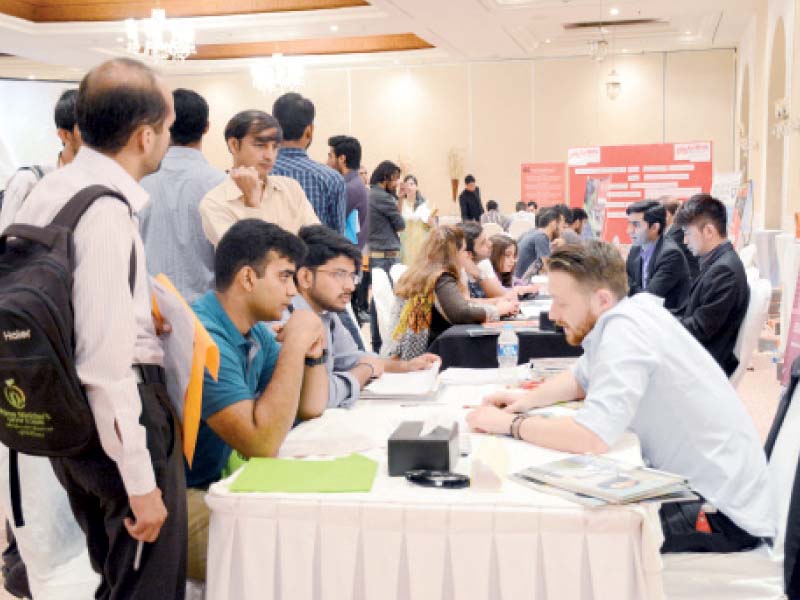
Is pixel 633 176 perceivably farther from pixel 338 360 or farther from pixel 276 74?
pixel 338 360

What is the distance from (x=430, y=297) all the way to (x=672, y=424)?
277cm

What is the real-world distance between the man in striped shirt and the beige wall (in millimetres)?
11982

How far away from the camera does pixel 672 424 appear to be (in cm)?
213

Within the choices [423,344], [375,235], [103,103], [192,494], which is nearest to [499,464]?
[192,494]

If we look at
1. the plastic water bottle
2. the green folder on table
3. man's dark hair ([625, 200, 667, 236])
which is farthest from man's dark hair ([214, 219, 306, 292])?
man's dark hair ([625, 200, 667, 236])

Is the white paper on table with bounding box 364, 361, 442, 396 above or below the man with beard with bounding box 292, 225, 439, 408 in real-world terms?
below

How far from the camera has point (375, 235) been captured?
308 inches

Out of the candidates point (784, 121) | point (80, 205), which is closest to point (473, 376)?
point (80, 205)

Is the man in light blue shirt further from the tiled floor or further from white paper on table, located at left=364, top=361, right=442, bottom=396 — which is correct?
the tiled floor

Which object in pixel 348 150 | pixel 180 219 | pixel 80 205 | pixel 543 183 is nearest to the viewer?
pixel 80 205

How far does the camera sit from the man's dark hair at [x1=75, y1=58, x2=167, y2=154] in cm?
175

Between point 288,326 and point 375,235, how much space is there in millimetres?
5586

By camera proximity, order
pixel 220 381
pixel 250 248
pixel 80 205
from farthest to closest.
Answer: pixel 250 248
pixel 220 381
pixel 80 205

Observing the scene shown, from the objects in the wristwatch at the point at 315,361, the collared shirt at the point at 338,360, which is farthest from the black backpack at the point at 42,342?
the collared shirt at the point at 338,360
